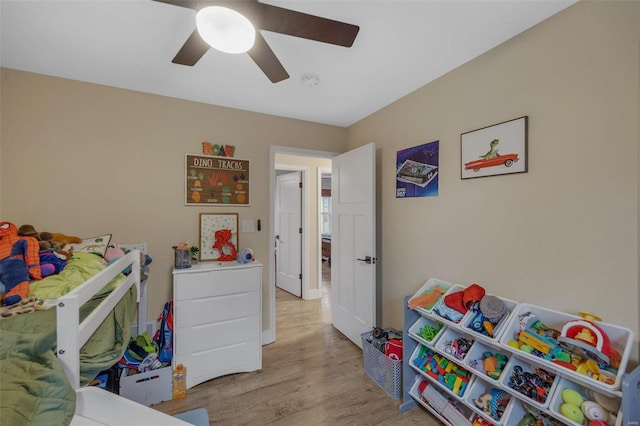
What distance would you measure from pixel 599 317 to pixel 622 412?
1.43 ft

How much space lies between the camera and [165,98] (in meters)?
2.37

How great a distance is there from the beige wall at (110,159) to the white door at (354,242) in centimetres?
89

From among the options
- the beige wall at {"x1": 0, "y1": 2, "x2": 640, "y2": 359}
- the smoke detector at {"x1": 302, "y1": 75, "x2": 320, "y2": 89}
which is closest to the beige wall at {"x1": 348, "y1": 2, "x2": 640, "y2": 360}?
the beige wall at {"x1": 0, "y1": 2, "x2": 640, "y2": 359}

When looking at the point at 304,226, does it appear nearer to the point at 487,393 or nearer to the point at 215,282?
the point at 215,282

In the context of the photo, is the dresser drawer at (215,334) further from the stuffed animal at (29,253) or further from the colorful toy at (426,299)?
the colorful toy at (426,299)

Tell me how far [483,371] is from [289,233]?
10.8ft

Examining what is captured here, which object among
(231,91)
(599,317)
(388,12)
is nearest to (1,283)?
(231,91)

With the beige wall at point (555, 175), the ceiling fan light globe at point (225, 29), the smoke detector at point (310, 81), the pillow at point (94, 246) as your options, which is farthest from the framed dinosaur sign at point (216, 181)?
the beige wall at point (555, 175)

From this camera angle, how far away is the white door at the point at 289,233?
4.19 metres

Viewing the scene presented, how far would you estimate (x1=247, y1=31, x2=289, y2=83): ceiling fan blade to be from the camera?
126cm

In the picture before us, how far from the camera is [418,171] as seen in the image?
2.23 meters

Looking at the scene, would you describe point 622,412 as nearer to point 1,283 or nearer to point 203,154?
point 1,283

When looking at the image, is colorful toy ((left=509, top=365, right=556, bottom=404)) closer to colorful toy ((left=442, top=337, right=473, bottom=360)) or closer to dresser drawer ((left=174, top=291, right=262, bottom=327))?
A: colorful toy ((left=442, top=337, right=473, bottom=360))

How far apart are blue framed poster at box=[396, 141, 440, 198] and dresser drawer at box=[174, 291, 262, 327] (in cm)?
157
